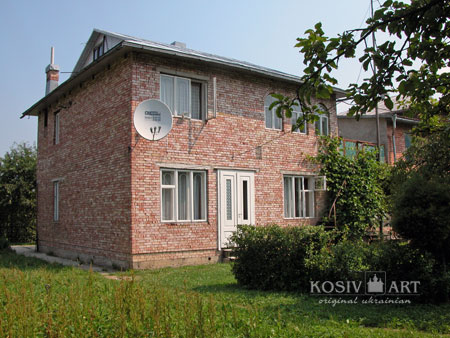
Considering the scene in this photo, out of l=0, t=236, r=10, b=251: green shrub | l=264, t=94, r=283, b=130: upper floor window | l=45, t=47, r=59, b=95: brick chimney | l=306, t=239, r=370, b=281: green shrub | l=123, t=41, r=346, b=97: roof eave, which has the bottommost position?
l=0, t=236, r=10, b=251: green shrub

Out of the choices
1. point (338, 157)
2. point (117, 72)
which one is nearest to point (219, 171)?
point (117, 72)

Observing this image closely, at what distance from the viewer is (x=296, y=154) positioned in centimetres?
1576

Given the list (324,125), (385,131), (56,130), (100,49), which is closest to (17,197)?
(56,130)

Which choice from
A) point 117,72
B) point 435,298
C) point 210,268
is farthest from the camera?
point 117,72

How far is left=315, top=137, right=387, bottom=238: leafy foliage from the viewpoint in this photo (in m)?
15.9

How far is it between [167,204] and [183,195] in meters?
0.59

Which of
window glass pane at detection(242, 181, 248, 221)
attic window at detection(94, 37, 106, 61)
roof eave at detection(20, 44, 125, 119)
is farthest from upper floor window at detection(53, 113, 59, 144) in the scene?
window glass pane at detection(242, 181, 248, 221)

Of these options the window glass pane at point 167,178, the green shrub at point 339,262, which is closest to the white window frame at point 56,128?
the window glass pane at point 167,178

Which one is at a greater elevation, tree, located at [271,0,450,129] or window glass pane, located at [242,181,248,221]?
tree, located at [271,0,450,129]

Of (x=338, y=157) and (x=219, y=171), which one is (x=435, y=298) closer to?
(x=219, y=171)

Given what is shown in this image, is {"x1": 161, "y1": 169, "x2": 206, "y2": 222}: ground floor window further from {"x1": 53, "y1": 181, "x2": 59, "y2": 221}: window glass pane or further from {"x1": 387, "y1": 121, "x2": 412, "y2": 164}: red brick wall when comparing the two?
{"x1": 387, "y1": 121, "x2": 412, "y2": 164}: red brick wall

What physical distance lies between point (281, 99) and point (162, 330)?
2742mm

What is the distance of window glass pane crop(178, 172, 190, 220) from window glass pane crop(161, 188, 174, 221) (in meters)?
0.28

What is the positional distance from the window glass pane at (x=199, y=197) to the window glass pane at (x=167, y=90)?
210 cm
